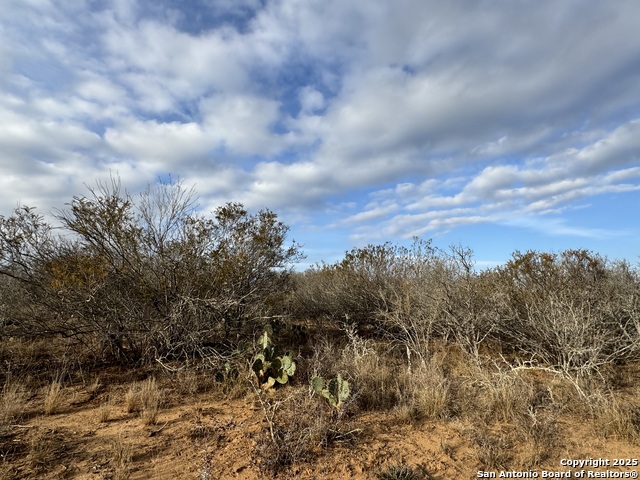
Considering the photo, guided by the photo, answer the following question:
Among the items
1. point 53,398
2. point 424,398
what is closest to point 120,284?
point 53,398

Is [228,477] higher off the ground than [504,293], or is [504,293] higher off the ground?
[504,293]

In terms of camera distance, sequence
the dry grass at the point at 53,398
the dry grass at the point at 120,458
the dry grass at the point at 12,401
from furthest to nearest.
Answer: the dry grass at the point at 53,398
the dry grass at the point at 12,401
the dry grass at the point at 120,458

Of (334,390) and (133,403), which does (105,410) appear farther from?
(334,390)

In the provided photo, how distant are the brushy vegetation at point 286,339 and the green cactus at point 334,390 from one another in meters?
0.03

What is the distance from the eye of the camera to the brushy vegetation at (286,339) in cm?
456

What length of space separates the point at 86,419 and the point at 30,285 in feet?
10.8

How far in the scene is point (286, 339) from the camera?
30.4ft

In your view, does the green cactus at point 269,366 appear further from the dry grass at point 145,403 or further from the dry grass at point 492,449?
the dry grass at point 492,449

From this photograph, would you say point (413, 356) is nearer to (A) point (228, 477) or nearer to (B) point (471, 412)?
(B) point (471, 412)

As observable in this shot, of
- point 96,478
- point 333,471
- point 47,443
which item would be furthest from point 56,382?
point 333,471

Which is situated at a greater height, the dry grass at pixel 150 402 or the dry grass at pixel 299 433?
the dry grass at pixel 150 402

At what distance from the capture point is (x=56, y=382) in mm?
5941

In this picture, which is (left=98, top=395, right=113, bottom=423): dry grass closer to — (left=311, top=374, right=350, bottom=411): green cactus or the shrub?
(left=311, top=374, right=350, bottom=411): green cactus

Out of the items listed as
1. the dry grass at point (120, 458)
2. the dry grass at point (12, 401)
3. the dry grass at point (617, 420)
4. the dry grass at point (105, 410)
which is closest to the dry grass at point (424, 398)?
the dry grass at point (617, 420)
